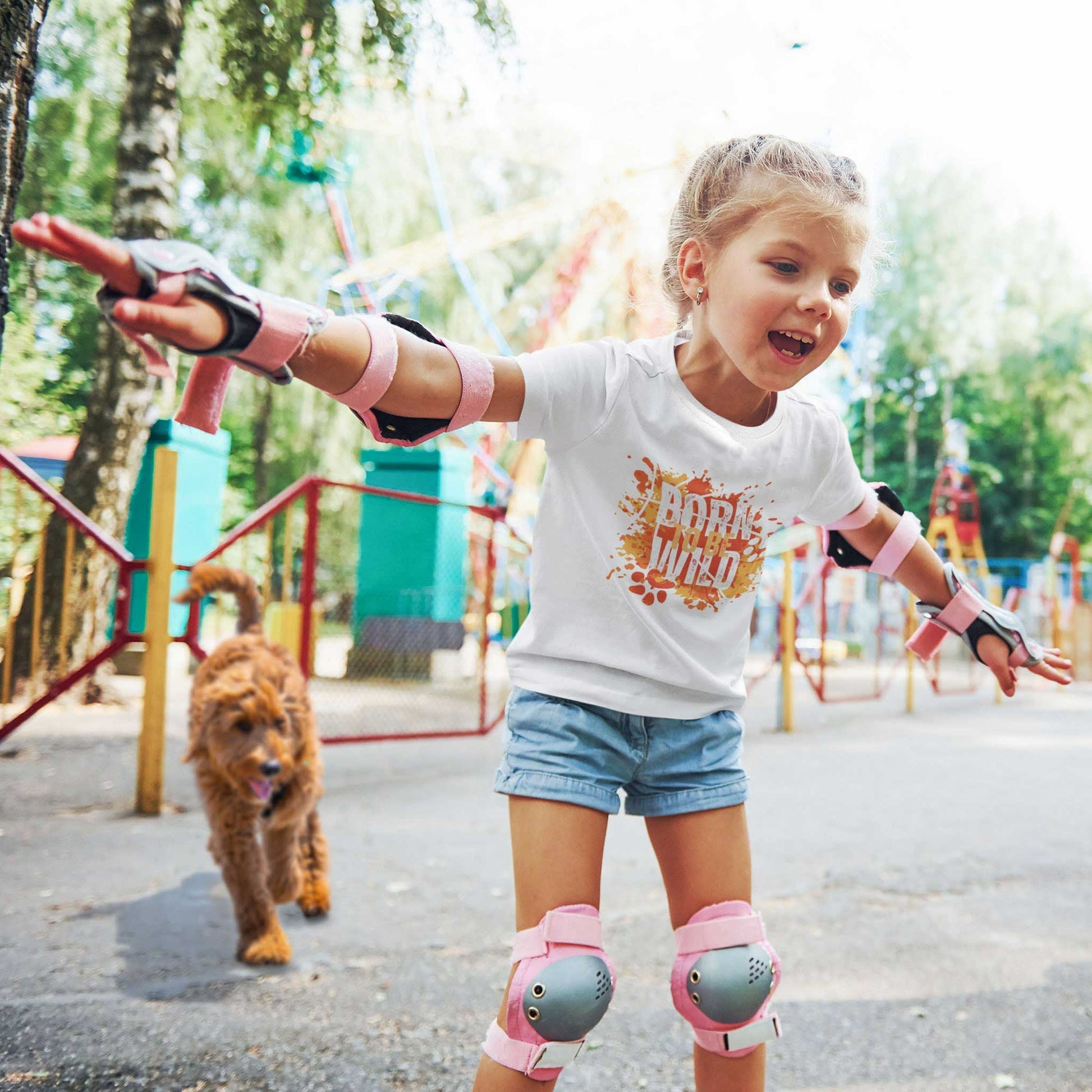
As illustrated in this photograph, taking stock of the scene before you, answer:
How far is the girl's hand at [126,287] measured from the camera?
0.96 metres

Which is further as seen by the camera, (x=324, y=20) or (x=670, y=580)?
(x=324, y=20)

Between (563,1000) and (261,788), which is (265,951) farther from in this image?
(563,1000)

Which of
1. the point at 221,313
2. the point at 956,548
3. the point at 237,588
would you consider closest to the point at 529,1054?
the point at 221,313

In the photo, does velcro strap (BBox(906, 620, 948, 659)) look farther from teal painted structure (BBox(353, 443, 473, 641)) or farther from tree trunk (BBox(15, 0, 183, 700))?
teal painted structure (BBox(353, 443, 473, 641))

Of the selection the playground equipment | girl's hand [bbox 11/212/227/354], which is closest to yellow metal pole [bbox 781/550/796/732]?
the playground equipment

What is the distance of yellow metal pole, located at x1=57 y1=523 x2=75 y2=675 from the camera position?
5.76 meters

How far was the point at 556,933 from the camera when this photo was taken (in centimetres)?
151

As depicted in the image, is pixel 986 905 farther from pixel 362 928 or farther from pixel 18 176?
pixel 18 176

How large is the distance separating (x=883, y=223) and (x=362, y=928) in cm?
244

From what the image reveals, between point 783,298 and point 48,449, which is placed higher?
point 48,449

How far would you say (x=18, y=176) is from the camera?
2297 mm

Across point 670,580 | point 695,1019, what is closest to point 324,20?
point 670,580

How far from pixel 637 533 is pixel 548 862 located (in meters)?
0.54

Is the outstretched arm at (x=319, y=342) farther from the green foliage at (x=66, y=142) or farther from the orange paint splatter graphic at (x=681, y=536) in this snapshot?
the green foliage at (x=66, y=142)
